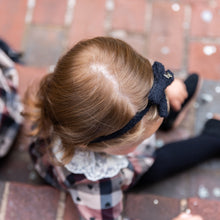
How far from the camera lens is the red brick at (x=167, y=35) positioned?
1.52 metres

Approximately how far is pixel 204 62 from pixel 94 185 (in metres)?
0.81

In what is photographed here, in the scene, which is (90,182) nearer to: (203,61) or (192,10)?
(203,61)

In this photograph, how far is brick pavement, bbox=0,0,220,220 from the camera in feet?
4.95

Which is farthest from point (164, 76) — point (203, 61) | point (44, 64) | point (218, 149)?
point (44, 64)

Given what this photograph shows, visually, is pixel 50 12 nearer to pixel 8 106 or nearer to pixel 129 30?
pixel 129 30

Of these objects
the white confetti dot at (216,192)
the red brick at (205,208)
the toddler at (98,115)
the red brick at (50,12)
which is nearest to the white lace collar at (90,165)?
the toddler at (98,115)

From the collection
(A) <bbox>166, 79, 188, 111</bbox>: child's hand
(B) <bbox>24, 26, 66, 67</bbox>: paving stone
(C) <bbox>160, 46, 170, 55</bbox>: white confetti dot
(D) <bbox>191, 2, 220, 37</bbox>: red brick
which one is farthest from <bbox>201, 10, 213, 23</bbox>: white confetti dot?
(B) <bbox>24, 26, 66, 67</bbox>: paving stone

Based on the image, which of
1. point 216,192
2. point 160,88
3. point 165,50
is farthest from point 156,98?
point 165,50

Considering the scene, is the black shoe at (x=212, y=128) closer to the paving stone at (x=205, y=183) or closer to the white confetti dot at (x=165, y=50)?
the paving stone at (x=205, y=183)

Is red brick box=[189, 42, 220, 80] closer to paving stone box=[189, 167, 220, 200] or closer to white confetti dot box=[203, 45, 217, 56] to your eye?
white confetti dot box=[203, 45, 217, 56]

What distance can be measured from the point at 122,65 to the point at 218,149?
71 cm

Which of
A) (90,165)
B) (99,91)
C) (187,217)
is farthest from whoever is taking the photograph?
(187,217)

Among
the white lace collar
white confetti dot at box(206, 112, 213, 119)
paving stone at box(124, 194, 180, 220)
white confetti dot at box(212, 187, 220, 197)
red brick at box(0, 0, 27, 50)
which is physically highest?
red brick at box(0, 0, 27, 50)

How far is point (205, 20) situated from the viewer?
158 cm
